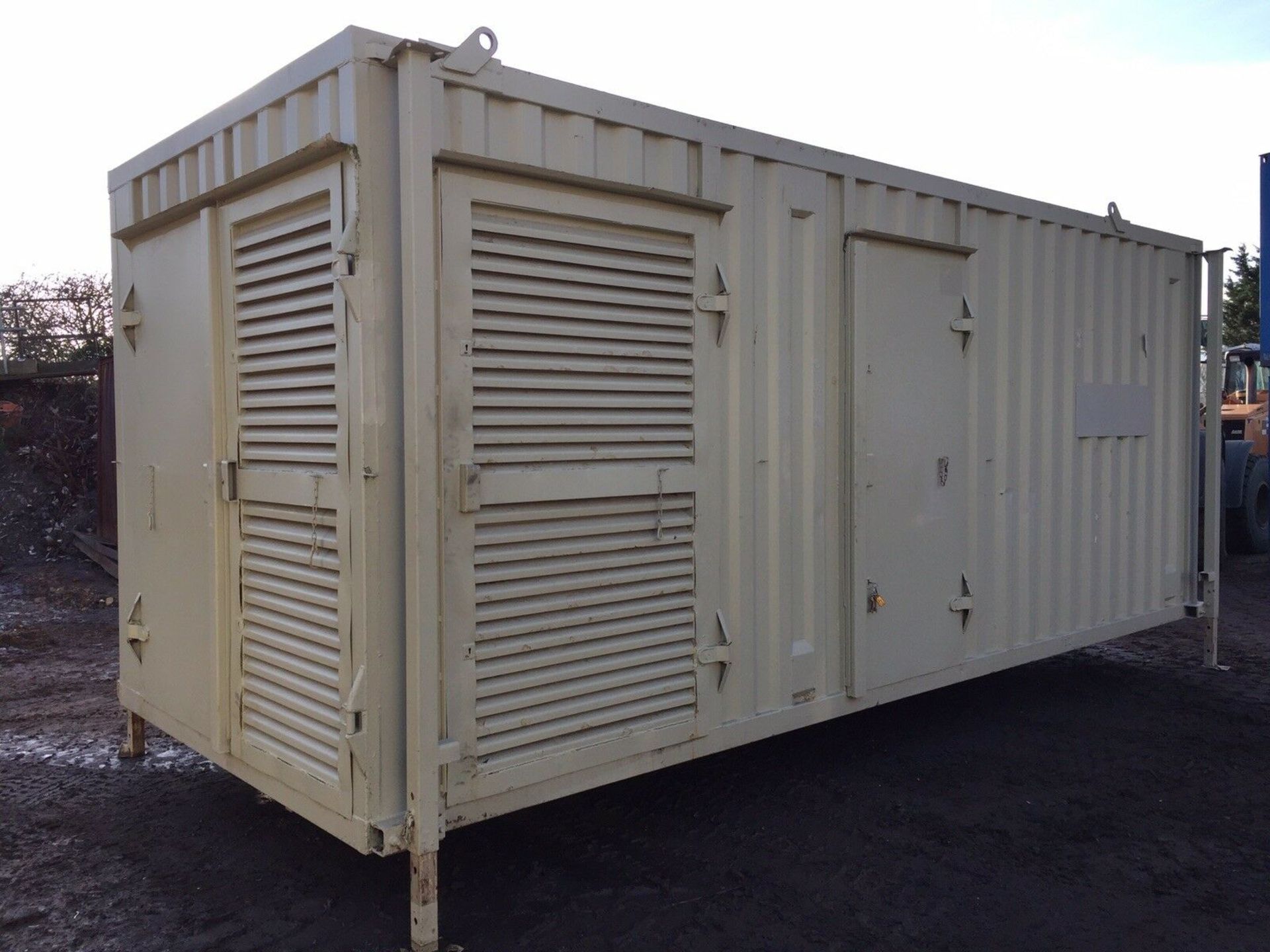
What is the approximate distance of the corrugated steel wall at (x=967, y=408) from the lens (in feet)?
12.3

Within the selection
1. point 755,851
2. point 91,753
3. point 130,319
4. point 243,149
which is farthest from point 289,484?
point 91,753

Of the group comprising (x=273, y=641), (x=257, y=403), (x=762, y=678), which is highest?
(x=257, y=403)

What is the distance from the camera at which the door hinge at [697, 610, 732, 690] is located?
383 centimetres

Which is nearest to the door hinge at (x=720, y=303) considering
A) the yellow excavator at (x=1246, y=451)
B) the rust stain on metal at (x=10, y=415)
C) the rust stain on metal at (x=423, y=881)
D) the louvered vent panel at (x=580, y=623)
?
the louvered vent panel at (x=580, y=623)

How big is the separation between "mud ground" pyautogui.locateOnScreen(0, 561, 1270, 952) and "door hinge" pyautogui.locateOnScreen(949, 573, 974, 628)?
686 millimetres

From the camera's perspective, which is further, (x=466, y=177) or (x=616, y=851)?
(x=616, y=851)

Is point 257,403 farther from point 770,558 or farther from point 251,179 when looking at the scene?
point 770,558

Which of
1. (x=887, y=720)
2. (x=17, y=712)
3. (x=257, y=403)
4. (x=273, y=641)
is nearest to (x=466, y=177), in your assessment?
(x=257, y=403)

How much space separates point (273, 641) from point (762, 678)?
1848mm

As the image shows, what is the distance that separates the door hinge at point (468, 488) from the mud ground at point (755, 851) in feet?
4.39

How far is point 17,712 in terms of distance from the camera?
5.78 m

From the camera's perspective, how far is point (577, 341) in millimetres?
3459

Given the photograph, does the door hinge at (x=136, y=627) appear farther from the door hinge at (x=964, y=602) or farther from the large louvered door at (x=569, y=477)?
the door hinge at (x=964, y=602)

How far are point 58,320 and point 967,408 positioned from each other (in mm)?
11654
